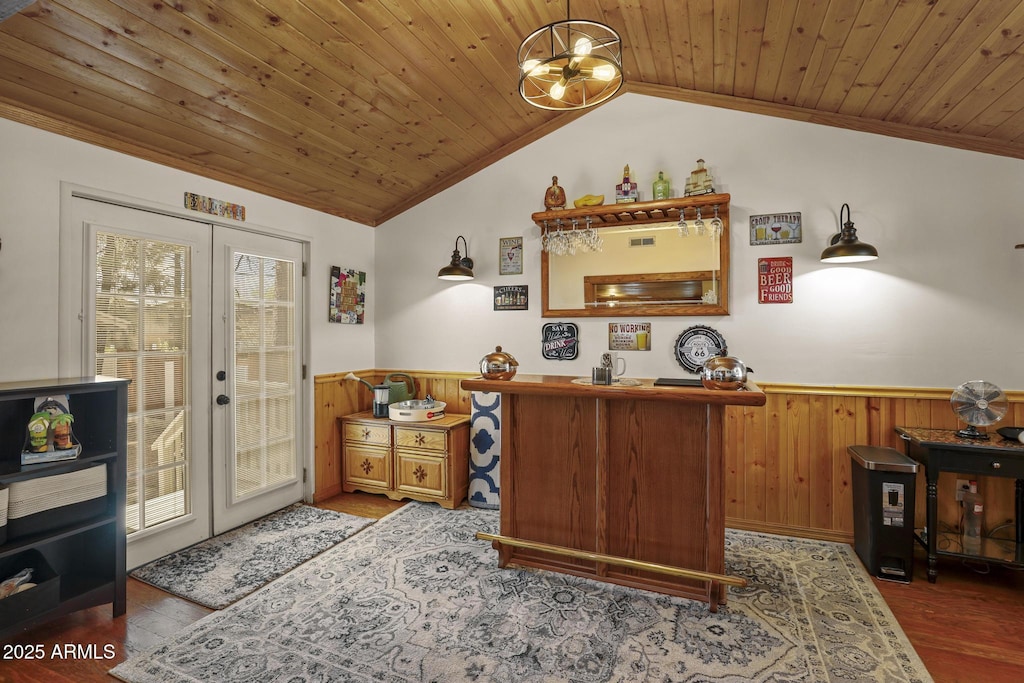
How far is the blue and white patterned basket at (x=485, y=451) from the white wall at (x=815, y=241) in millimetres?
393

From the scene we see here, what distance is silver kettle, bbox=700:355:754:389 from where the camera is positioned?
2264 millimetres

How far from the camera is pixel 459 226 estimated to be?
4238mm

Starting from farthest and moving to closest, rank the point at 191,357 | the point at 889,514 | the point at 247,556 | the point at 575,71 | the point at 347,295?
the point at 347,295
the point at 191,357
the point at 247,556
the point at 889,514
the point at 575,71

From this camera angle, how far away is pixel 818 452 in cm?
326

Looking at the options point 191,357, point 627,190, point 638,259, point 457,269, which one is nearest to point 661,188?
point 627,190

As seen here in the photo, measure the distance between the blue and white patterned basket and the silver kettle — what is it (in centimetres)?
196

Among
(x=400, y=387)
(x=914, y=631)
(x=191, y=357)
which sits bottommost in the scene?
(x=914, y=631)

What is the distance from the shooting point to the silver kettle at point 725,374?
2264mm

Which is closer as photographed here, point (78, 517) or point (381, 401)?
point (78, 517)

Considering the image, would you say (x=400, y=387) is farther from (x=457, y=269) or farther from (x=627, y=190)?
(x=627, y=190)

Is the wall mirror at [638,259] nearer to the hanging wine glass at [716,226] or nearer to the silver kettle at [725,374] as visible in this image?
the hanging wine glass at [716,226]

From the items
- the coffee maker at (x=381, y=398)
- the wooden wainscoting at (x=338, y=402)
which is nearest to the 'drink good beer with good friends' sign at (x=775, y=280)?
the wooden wainscoting at (x=338, y=402)

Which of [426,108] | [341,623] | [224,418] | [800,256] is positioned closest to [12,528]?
[224,418]

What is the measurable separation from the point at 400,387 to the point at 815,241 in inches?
131
